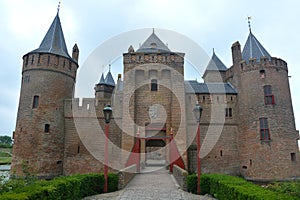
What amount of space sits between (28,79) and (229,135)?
773 inches

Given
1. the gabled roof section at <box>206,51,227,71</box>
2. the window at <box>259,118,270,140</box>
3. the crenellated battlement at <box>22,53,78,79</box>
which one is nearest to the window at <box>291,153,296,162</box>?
the window at <box>259,118,270,140</box>

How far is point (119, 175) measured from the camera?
10.9 metres

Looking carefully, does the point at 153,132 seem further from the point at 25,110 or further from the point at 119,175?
the point at 25,110

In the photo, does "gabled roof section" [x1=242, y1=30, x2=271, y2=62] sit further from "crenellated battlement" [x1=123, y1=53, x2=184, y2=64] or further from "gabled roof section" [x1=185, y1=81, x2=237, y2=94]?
"crenellated battlement" [x1=123, y1=53, x2=184, y2=64]

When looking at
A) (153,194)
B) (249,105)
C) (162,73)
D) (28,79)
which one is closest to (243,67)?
(249,105)

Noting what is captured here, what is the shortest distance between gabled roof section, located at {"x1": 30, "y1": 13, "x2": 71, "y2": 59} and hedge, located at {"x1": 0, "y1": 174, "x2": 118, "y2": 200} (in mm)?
14930

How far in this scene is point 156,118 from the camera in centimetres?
1958

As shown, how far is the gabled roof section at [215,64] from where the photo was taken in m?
30.4

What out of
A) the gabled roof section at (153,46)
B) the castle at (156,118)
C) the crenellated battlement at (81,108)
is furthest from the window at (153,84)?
the crenellated battlement at (81,108)

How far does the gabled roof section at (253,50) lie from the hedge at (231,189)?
16209 mm

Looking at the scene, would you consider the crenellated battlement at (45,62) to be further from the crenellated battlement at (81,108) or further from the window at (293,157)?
the window at (293,157)

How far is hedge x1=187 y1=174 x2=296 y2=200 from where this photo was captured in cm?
518

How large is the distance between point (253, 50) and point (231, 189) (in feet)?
64.5

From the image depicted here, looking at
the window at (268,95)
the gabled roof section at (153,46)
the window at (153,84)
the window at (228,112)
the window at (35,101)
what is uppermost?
the gabled roof section at (153,46)
